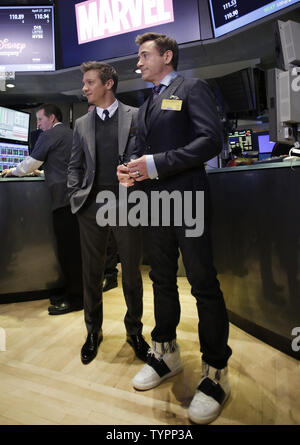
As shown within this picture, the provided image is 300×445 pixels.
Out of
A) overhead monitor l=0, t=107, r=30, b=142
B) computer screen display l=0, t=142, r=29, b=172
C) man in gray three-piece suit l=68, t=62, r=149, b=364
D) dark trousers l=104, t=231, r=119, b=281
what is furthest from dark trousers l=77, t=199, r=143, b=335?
overhead monitor l=0, t=107, r=30, b=142

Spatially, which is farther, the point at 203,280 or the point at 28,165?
the point at 28,165

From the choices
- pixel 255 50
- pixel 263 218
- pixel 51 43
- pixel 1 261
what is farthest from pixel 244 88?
A: pixel 1 261

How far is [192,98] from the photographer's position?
1225 millimetres

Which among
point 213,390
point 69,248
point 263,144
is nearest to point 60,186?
point 69,248

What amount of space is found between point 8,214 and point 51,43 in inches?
85.1

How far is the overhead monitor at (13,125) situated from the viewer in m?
3.75

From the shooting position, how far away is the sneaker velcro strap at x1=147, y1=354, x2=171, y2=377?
1482 mm

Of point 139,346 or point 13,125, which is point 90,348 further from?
point 13,125

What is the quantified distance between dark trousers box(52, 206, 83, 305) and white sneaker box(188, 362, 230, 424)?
1.42 m

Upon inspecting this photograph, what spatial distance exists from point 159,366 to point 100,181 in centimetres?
97

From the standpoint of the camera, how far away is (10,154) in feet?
12.6

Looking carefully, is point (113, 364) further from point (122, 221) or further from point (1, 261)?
point (1, 261)

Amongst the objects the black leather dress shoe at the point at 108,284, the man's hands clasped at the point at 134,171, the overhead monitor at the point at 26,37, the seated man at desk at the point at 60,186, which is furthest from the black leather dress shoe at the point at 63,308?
the overhead monitor at the point at 26,37

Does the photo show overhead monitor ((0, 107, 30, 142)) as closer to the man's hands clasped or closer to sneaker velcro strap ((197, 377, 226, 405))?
the man's hands clasped
